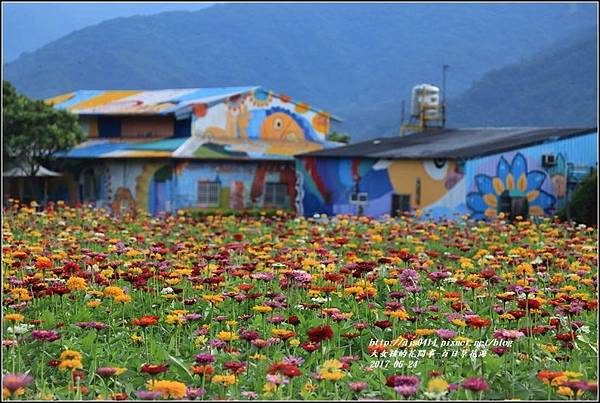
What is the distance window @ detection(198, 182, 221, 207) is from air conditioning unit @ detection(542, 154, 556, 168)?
40.8 feet

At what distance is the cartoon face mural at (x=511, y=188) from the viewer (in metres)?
29.8

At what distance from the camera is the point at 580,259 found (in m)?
10.0

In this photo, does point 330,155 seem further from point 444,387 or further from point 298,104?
point 444,387

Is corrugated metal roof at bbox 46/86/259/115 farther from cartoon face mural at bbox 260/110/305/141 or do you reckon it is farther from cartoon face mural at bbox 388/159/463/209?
cartoon face mural at bbox 388/159/463/209

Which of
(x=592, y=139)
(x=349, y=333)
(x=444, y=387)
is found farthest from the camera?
(x=592, y=139)

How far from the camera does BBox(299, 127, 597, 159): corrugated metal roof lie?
30.7 meters

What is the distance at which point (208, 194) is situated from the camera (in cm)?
3756

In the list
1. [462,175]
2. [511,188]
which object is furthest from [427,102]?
[462,175]

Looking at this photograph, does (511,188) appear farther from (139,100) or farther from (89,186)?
(139,100)

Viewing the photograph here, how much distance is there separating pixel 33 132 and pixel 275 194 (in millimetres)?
9254

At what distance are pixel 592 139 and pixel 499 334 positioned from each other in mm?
27805

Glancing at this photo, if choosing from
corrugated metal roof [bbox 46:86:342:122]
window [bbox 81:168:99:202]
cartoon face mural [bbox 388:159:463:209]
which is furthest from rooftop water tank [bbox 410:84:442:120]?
cartoon face mural [bbox 388:159:463:209]

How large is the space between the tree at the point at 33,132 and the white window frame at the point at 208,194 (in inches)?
200

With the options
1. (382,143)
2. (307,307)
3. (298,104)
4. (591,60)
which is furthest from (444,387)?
(591,60)
